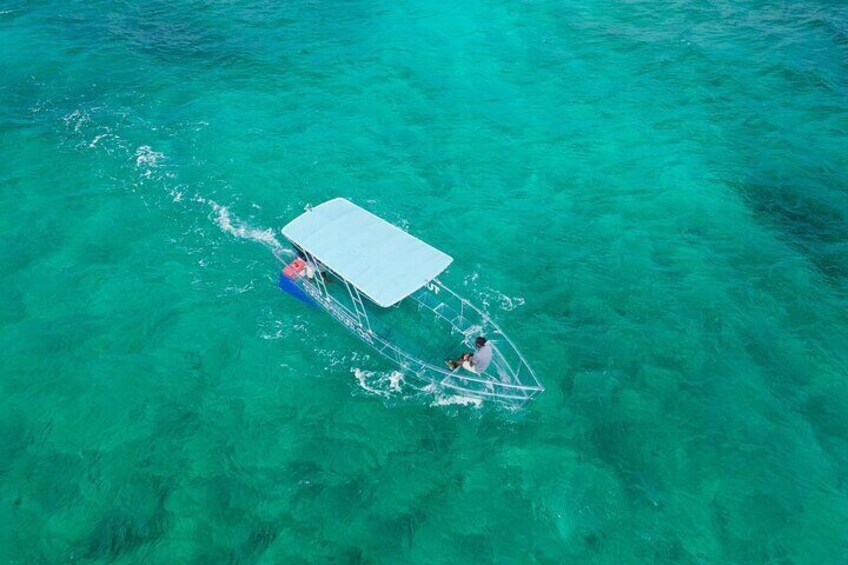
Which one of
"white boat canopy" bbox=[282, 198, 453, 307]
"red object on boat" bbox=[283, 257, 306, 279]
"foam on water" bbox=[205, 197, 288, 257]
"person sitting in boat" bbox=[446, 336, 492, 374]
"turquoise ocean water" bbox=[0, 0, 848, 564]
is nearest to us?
"turquoise ocean water" bbox=[0, 0, 848, 564]

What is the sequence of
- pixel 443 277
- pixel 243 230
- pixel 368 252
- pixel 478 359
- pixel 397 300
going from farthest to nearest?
pixel 243 230 < pixel 443 277 < pixel 368 252 < pixel 478 359 < pixel 397 300

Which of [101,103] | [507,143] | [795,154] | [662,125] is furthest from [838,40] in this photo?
[101,103]

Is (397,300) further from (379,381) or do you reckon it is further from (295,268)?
(295,268)

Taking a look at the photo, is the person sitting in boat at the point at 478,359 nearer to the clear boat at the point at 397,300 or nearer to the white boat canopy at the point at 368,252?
the clear boat at the point at 397,300

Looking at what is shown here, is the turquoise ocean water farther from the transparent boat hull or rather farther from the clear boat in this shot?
the clear boat

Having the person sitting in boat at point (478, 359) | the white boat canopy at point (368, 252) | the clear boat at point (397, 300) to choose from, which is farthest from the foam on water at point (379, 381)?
the white boat canopy at point (368, 252)

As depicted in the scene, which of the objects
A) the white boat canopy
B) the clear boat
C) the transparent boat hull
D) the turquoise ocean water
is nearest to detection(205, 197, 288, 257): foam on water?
the turquoise ocean water

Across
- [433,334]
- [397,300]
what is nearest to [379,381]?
[433,334]
